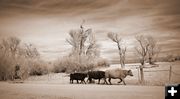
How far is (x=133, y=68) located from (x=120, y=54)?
0.83 feet

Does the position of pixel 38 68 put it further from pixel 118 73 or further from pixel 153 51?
pixel 153 51

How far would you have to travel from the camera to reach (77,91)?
500 centimetres

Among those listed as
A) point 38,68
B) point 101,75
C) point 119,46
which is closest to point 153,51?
point 119,46

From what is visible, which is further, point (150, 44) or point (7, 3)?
point (7, 3)

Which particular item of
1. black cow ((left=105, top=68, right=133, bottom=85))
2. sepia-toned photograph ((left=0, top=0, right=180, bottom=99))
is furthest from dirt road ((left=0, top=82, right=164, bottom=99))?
black cow ((left=105, top=68, right=133, bottom=85))

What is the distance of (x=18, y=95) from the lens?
207 inches

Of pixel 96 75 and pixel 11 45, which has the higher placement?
pixel 11 45

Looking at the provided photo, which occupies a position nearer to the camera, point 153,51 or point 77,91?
point 153,51

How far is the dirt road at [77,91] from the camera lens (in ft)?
15.4

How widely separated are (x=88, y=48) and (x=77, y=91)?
56 centimetres

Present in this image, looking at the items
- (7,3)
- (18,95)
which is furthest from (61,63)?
(7,3)

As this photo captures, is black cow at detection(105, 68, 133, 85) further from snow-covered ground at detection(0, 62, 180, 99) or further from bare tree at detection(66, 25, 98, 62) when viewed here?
bare tree at detection(66, 25, 98, 62)

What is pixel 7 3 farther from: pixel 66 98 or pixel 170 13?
pixel 170 13

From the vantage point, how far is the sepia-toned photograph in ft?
15.6
